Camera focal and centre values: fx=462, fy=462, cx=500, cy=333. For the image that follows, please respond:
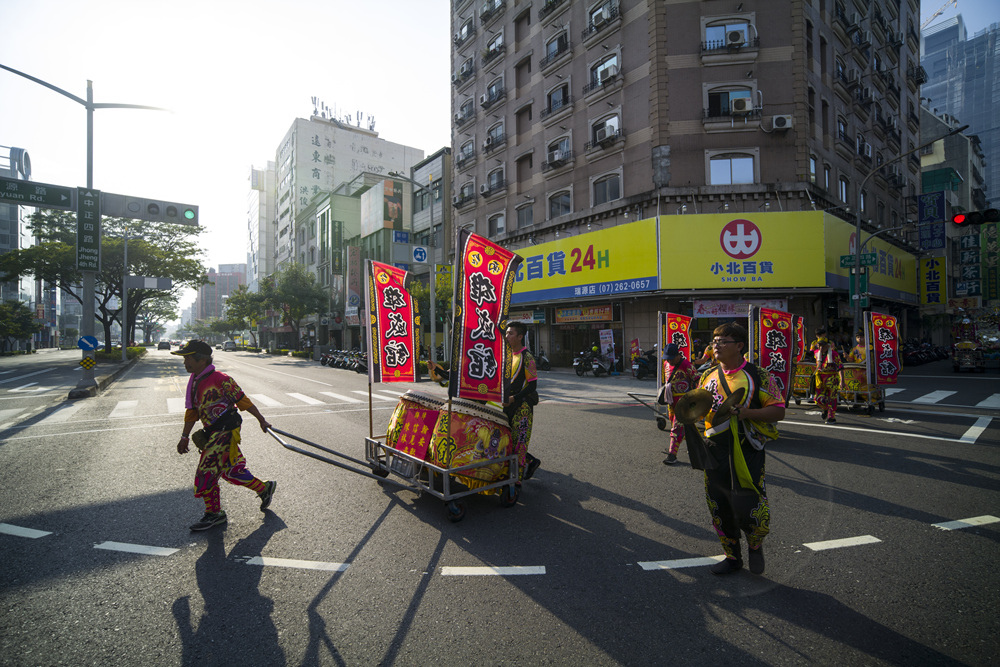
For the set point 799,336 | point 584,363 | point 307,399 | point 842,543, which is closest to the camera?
point 842,543

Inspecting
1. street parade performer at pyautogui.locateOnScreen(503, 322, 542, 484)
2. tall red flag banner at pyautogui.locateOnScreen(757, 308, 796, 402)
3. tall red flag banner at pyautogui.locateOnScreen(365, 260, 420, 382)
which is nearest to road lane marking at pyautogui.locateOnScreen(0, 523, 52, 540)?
tall red flag banner at pyautogui.locateOnScreen(365, 260, 420, 382)

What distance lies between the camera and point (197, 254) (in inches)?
1444

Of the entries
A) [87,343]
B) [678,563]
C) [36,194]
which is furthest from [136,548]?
[36,194]

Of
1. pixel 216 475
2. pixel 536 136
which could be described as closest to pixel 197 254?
pixel 536 136

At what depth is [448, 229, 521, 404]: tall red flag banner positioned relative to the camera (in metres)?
4.55

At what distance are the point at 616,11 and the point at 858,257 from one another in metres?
15.1

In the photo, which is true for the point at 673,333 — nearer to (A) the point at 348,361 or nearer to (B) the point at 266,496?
(B) the point at 266,496

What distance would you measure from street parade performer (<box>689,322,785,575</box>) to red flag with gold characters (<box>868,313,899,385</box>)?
9467mm

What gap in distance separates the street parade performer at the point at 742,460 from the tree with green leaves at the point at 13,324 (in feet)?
215

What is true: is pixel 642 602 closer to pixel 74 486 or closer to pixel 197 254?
pixel 74 486

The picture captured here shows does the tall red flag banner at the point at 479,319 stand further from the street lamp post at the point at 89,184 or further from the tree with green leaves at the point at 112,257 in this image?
the tree with green leaves at the point at 112,257

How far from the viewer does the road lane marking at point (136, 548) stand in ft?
12.7

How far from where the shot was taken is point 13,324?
155 ft

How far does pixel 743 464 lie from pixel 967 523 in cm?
298
